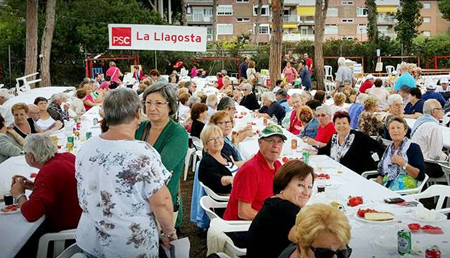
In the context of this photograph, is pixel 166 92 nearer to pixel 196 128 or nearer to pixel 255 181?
pixel 255 181

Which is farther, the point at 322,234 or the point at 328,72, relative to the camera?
the point at 328,72

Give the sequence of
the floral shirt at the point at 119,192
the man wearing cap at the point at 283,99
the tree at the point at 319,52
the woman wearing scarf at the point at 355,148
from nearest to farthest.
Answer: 1. the floral shirt at the point at 119,192
2. the woman wearing scarf at the point at 355,148
3. the man wearing cap at the point at 283,99
4. the tree at the point at 319,52

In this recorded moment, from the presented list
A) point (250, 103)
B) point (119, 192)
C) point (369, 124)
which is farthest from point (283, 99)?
point (119, 192)

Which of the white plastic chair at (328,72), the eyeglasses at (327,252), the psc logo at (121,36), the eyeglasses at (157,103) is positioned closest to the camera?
the eyeglasses at (327,252)

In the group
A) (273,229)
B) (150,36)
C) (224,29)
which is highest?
(224,29)

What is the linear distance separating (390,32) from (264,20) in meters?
13.0

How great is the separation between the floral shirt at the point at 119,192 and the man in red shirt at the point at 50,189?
38.8 inches

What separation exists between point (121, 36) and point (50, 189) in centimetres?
1412

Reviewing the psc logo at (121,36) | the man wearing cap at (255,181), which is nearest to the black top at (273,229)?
the man wearing cap at (255,181)

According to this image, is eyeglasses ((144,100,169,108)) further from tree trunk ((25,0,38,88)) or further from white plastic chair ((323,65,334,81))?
white plastic chair ((323,65,334,81))

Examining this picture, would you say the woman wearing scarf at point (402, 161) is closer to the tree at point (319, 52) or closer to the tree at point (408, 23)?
the tree at point (319, 52)

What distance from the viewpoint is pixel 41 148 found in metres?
3.90

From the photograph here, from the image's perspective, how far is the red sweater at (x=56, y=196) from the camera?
3719mm

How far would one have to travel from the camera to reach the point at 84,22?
23422 millimetres
